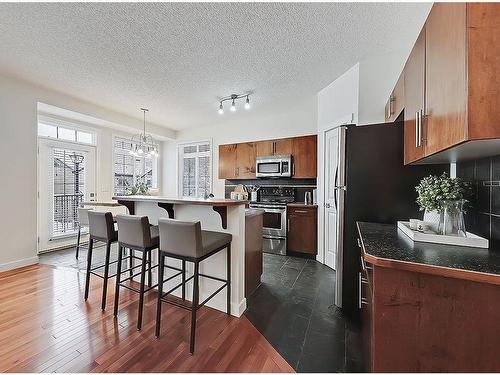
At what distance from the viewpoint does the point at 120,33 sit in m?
2.14

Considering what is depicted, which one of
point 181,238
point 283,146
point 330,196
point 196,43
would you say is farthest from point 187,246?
point 283,146

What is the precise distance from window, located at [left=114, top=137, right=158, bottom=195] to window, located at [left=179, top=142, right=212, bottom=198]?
931 mm

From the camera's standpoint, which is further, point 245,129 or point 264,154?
point 245,129

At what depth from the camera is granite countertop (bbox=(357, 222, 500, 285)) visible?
87 centimetres

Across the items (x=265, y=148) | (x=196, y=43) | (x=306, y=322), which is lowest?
(x=306, y=322)

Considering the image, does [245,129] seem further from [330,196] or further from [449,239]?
[449,239]

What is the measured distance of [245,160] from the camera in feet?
15.6

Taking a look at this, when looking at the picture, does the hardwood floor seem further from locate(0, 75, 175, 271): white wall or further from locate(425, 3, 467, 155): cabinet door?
locate(425, 3, 467, 155): cabinet door

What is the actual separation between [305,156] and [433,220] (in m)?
2.73

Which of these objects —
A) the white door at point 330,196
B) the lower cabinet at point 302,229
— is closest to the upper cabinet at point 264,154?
the white door at point 330,196

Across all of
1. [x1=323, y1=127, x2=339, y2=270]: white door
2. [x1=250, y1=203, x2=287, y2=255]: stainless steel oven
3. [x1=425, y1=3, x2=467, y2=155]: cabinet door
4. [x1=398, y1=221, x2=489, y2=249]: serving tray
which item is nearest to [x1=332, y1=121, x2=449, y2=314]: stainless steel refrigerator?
[x1=398, y1=221, x2=489, y2=249]: serving tray

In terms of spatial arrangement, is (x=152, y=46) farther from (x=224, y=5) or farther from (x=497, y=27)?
(x=497, y=27)

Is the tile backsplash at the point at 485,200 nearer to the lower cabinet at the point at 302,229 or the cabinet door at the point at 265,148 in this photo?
the lower cabinet at the point at 302,229

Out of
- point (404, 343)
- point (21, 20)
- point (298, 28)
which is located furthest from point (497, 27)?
point (21, 20)
